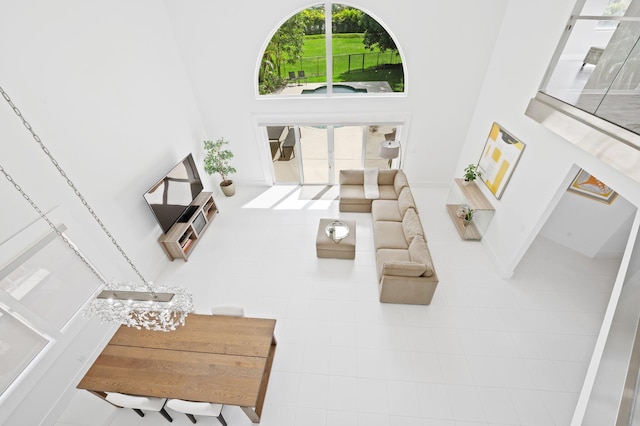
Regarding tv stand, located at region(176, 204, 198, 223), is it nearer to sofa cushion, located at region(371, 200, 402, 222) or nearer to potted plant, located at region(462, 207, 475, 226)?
sofa cushion, located at region(371, 200, 402, 222)

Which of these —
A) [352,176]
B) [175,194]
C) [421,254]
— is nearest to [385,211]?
[352,176]

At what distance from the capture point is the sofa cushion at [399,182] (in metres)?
5.90

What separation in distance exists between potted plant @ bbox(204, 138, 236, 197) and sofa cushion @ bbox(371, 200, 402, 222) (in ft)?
11.2

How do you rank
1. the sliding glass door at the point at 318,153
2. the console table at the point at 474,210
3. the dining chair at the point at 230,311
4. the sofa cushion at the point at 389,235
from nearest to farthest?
1. the dining chair at the point at 230,311
2. the sofa cushion at the point at 389,235
3. the console table at the point at 474,210
4. the sliding glass door at the point at 318,153

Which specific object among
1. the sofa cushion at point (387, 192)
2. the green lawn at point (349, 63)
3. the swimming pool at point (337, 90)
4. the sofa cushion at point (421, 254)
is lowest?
the sofa cushion at point (387, 192)

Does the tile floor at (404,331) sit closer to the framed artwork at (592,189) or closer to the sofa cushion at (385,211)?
the sofa cushion at (385,211)

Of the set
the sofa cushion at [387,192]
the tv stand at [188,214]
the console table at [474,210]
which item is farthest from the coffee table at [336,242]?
the tv stand at [188,214]

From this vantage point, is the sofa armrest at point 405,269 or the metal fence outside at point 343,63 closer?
the sofa armrest at point 405,269

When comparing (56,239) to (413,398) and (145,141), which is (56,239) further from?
(413,398)

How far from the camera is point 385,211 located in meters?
5.63

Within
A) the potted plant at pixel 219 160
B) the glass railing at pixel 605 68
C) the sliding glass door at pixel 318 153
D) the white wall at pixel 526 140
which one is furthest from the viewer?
the sliding glass door at pixel 318 153

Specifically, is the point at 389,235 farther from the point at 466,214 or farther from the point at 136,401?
the point at 136,401

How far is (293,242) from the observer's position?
5.59 meters

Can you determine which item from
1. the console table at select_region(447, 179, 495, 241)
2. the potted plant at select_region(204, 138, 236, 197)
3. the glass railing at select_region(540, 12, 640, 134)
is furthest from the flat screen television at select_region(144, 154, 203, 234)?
the glass railing at select_region(540, 12, 640, 134)
